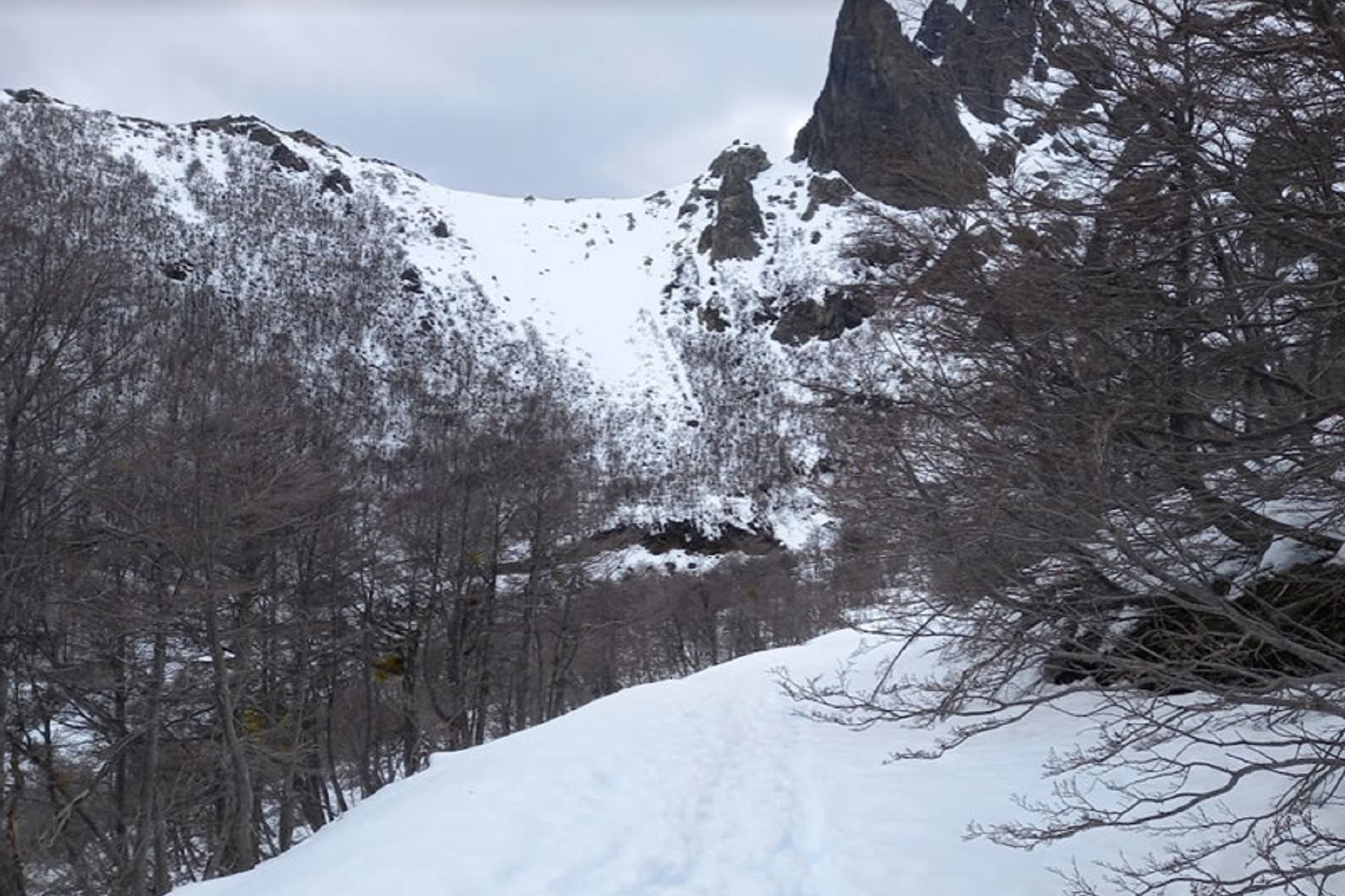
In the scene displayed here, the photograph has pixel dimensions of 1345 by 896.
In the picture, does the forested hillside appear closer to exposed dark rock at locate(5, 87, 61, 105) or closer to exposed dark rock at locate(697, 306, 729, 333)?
Answer: exposed dark rock at locate(697, 306, 729, 333)

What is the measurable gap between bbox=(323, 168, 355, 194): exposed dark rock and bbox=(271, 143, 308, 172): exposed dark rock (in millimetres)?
3158

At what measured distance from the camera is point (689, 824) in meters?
5.85

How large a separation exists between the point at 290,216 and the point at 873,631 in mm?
101613

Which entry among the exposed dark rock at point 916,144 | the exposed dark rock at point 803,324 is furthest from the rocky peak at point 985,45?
the exposed dark rock at point 803,324

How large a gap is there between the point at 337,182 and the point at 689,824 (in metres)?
112

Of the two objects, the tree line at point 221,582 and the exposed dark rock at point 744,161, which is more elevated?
the exposed dark rock at point 744,161

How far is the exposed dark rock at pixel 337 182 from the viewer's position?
102062 mm

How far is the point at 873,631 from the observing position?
210 inches

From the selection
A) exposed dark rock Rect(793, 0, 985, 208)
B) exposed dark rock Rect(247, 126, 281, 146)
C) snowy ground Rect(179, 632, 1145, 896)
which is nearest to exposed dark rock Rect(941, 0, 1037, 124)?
exposed dark rock Rect(793, 0, 985, 208)

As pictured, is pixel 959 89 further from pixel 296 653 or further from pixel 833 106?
pixel 833 106

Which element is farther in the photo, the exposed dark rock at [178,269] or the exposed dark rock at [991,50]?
the exposed dark rock at [178,269]

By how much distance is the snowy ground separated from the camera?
178 inches

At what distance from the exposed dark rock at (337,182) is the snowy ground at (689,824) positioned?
353 ft

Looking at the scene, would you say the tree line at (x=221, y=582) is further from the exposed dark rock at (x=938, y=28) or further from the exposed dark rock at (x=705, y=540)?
the exposed dark rock at (x=705, y=540)
